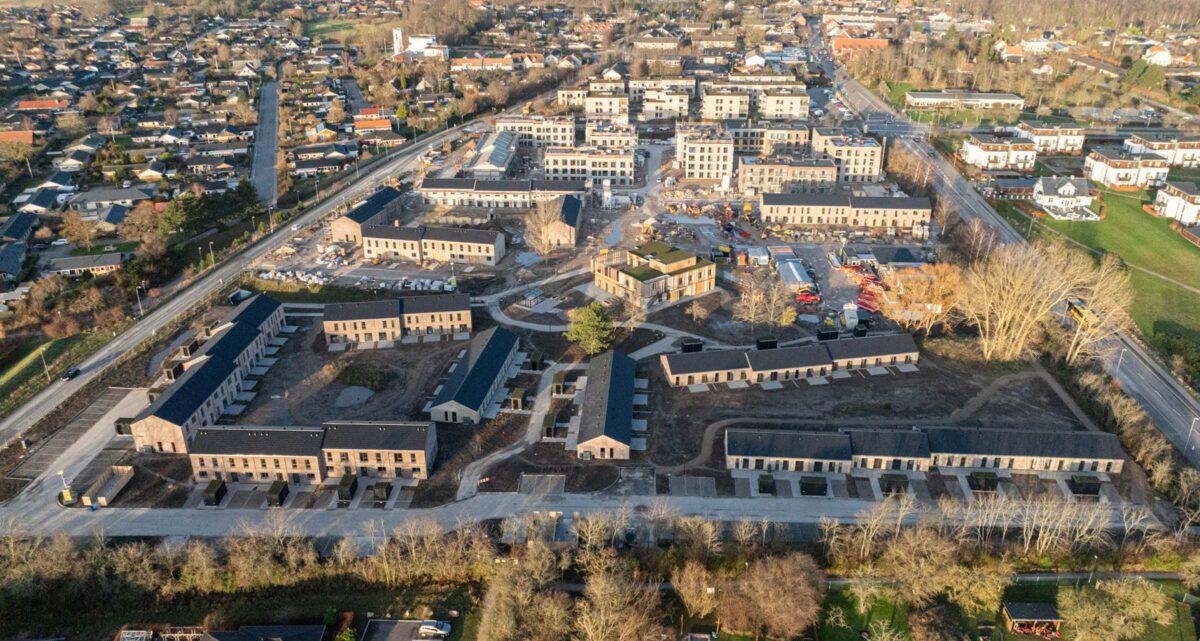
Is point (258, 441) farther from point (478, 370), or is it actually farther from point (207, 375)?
point (478, 370)

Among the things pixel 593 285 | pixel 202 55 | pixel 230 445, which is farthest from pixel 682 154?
pixel 202 55

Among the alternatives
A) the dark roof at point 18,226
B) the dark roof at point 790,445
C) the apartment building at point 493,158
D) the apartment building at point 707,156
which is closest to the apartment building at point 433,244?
the apartment building at point 493,158

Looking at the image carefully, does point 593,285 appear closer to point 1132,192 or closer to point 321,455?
point 321,455

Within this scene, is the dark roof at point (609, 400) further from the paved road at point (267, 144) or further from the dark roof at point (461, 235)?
the paved road at point (267, 144)

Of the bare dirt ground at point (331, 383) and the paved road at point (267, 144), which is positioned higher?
the paved road at point (267, 144)

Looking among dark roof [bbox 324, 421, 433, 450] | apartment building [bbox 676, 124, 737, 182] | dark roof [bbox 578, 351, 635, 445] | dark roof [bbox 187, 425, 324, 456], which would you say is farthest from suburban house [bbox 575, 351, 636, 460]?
apartment building [bbox 676, 124, 737, 182]

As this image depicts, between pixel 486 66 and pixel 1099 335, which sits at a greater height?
pixel 486 66
